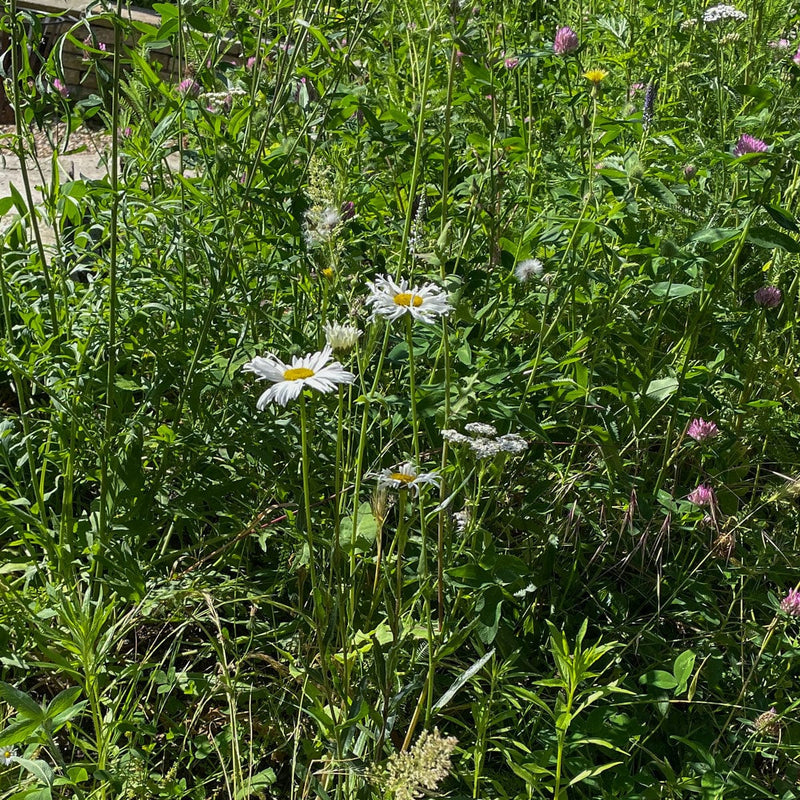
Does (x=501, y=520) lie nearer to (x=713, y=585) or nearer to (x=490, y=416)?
(x=490, y=416)

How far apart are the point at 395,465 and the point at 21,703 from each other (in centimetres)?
58

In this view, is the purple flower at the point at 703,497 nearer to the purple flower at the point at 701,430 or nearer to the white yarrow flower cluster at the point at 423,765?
the purple flower at the point at 701,430

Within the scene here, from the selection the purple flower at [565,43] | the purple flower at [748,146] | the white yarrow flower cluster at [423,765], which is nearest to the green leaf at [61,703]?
the white yarrow flower cluster at [423,765]

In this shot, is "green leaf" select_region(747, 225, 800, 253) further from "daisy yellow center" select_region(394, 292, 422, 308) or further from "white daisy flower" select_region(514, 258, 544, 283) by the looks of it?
"daisy yellow center" select_region(394, 292, 422, 308)

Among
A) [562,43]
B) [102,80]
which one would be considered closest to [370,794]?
[102,80]

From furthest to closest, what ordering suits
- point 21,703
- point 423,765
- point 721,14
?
point 721,14 → point 21,703 → point 423,765

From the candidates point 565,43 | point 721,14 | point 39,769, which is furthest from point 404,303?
point 721,14

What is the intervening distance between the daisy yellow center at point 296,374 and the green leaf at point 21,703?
50cm

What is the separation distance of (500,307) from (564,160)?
42 centimetres

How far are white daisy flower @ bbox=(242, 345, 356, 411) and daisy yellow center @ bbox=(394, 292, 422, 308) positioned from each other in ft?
0.45

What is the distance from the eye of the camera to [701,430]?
Answer: 168cm

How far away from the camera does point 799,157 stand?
204cm

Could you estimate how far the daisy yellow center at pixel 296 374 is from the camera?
1.12m

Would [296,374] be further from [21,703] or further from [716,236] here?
[716,236]
